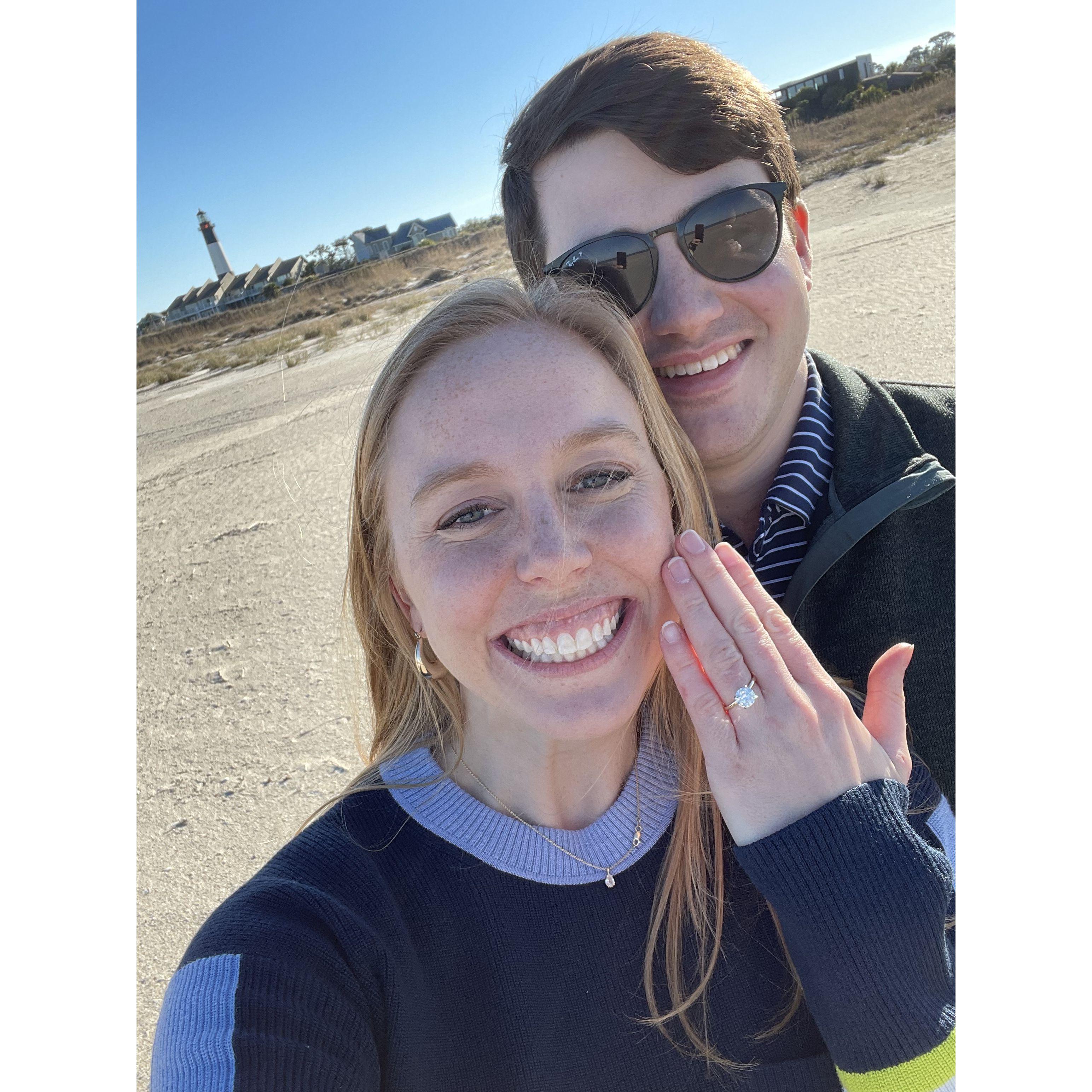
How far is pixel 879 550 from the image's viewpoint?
2150 millimetres

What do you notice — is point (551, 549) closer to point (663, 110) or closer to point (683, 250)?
point (683, 250)

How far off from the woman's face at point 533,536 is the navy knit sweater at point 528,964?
0.30 metres

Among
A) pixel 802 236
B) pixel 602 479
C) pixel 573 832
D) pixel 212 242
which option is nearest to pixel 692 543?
pixel 602 479

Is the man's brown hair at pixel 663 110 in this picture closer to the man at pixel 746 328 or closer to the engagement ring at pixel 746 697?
the man at pixel 746 328

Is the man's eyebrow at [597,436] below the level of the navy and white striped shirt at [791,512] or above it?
above

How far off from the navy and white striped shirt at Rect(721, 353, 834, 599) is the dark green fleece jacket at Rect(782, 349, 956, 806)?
45 millimetres

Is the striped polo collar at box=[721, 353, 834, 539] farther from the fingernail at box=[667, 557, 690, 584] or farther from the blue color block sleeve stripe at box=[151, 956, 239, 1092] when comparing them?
the blue color block sleeve stripe at box=[151, 956, 239, 1092]

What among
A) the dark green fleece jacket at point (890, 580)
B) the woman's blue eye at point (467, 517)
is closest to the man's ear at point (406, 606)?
the woman's blue eye at point (467, 517)

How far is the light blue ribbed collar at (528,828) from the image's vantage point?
1584 millimetres

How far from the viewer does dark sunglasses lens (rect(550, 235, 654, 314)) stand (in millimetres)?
2047

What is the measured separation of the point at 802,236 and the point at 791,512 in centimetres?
89

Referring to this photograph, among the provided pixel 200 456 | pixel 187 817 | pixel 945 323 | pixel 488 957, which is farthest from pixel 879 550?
pixel 200 456
